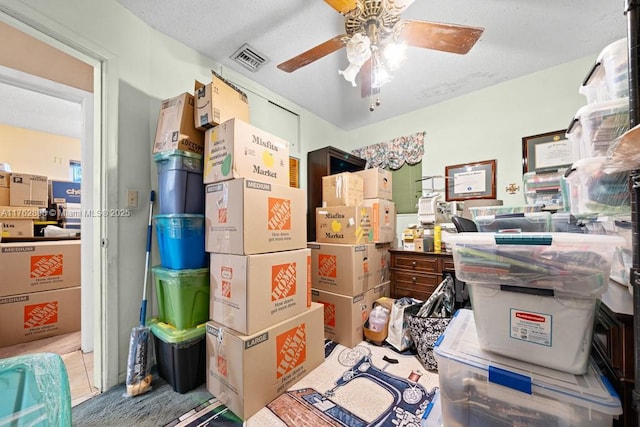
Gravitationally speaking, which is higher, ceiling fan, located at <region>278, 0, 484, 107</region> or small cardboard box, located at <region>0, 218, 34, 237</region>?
ceiling fan, located at <region>278, 0, 484, 107</region>

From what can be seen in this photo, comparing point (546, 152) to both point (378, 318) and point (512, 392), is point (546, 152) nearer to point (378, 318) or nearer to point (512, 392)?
point (378, 318)

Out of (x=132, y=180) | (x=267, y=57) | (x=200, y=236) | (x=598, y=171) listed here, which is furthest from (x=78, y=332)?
(x=598, y=171)

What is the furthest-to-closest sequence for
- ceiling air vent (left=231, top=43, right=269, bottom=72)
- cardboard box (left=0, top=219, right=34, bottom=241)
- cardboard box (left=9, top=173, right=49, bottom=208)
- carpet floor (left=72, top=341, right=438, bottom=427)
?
cardboard box (left=9, top=173, right=49, bottom=208), cardboard box (left=0, top=219, right=34, bottom=241), ceiling air vent (left=231, top=43, right=269, bottom=72), carpet floor (left=72, top=341, right=438, bottom=427)

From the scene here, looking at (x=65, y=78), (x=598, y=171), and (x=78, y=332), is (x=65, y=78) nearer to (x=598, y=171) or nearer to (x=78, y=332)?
(x=78, y=332)

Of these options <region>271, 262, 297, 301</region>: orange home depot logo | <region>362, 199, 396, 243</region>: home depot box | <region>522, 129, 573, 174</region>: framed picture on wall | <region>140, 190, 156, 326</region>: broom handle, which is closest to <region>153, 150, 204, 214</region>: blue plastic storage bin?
<region>140, 190, 156, 326</region>: broom handle

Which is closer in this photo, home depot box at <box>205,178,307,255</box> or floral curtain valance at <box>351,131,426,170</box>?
home depot box at <box>205,178,307,255</box>

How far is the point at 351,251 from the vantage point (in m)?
2.16

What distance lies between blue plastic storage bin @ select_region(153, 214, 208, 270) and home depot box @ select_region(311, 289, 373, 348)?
116 cm

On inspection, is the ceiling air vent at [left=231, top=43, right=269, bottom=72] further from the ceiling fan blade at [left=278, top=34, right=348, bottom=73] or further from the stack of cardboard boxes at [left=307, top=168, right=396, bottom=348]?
the stack of cardboard boxes at [left=307, top=168, right=396, bottom=348]

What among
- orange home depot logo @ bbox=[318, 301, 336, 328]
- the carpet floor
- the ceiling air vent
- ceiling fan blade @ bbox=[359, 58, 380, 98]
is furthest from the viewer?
orange home depot logo @ bbox=[318, 301, 336, 328]

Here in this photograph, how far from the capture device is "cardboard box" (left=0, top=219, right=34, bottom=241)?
2.45 metres

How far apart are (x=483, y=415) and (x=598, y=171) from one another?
0.87m

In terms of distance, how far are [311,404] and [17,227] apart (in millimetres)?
3429

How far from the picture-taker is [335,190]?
2578mm
